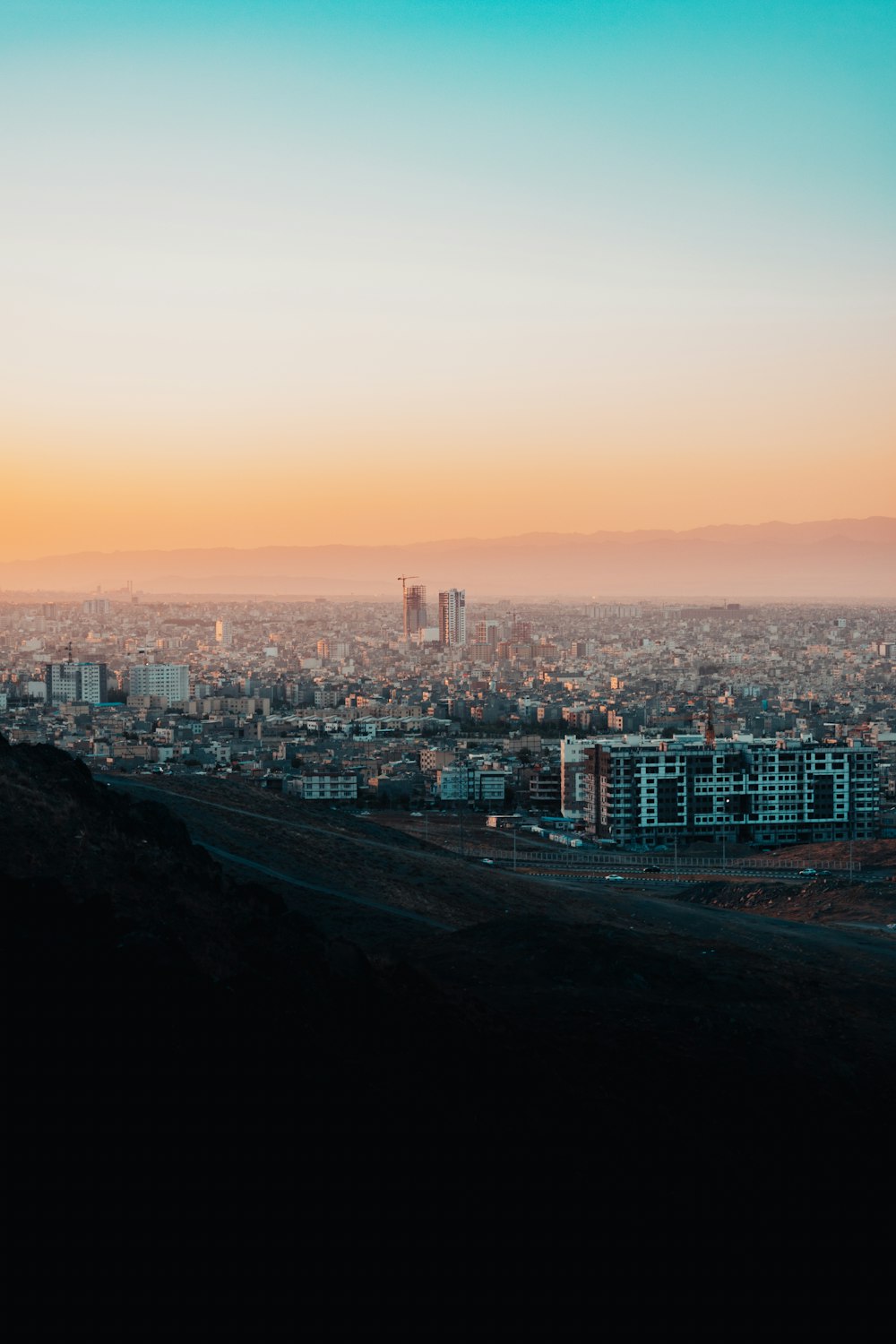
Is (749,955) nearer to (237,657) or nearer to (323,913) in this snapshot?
(323,913)

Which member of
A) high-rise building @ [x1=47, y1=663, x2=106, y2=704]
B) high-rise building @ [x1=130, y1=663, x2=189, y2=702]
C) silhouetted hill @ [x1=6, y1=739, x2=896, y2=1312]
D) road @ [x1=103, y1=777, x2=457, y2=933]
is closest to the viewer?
silhouetted hill @ [x1=6, y1=739, x2=896, y2=1312]

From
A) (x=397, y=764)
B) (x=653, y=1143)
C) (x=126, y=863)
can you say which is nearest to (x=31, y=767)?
(x=126, y=863)

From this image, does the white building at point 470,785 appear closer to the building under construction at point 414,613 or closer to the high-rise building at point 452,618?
the high-rise building at point 452,618

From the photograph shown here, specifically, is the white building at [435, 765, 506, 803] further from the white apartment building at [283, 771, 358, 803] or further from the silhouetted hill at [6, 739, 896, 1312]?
the silhouetted hill at [6, 739, 896, 1312]

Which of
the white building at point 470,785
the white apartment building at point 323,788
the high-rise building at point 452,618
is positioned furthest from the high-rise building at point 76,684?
the high-rise building at point 452,618

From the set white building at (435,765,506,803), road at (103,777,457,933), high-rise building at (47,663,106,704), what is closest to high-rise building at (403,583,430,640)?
high-rise building at (47,663,106,704)

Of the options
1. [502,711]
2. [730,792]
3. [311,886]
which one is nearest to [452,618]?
[502,711]
